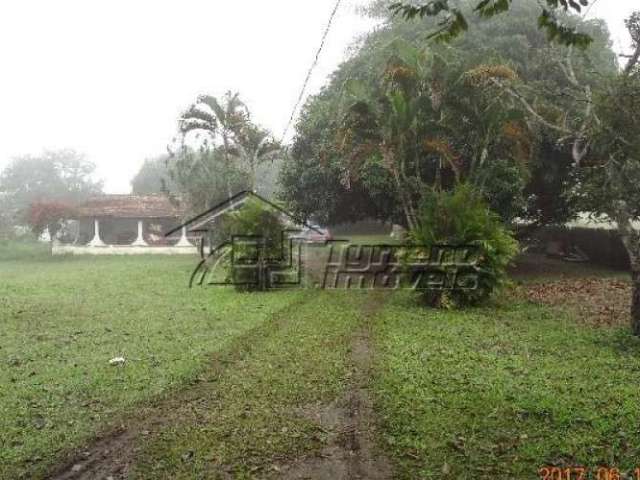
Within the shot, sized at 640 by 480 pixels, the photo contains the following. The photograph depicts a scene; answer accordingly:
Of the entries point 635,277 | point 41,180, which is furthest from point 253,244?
point 41,180

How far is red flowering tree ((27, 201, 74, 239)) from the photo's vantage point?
2795cm

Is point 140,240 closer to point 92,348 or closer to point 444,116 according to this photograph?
point 444,116

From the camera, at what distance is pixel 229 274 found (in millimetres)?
13688

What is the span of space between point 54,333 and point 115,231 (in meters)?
26.0

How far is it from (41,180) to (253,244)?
164ft

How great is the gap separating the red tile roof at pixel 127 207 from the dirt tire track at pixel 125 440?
2529 cm

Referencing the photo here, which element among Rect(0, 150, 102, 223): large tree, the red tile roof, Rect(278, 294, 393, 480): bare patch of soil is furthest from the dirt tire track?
Rect(0, 150, 102, 223): large tree

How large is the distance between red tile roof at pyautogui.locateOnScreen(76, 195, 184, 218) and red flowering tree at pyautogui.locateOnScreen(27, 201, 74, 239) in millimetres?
1036

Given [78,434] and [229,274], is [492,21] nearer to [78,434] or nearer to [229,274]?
[229,274]

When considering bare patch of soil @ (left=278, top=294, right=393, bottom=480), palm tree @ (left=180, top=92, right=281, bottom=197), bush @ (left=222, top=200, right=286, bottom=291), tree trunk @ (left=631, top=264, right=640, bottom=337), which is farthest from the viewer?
palm tree @ (left=180, top=92, right=281, bottom=197)

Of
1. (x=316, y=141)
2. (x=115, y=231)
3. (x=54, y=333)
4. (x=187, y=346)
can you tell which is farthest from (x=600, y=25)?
(x=115, y=231)

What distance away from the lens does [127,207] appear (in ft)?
106

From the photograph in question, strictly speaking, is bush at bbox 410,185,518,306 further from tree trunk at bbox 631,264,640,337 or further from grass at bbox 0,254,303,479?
grass at bbox 0,254,303,479

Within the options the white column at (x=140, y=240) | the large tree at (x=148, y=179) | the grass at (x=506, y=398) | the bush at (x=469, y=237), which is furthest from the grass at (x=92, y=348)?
the large tree at (x=148, y=179)
